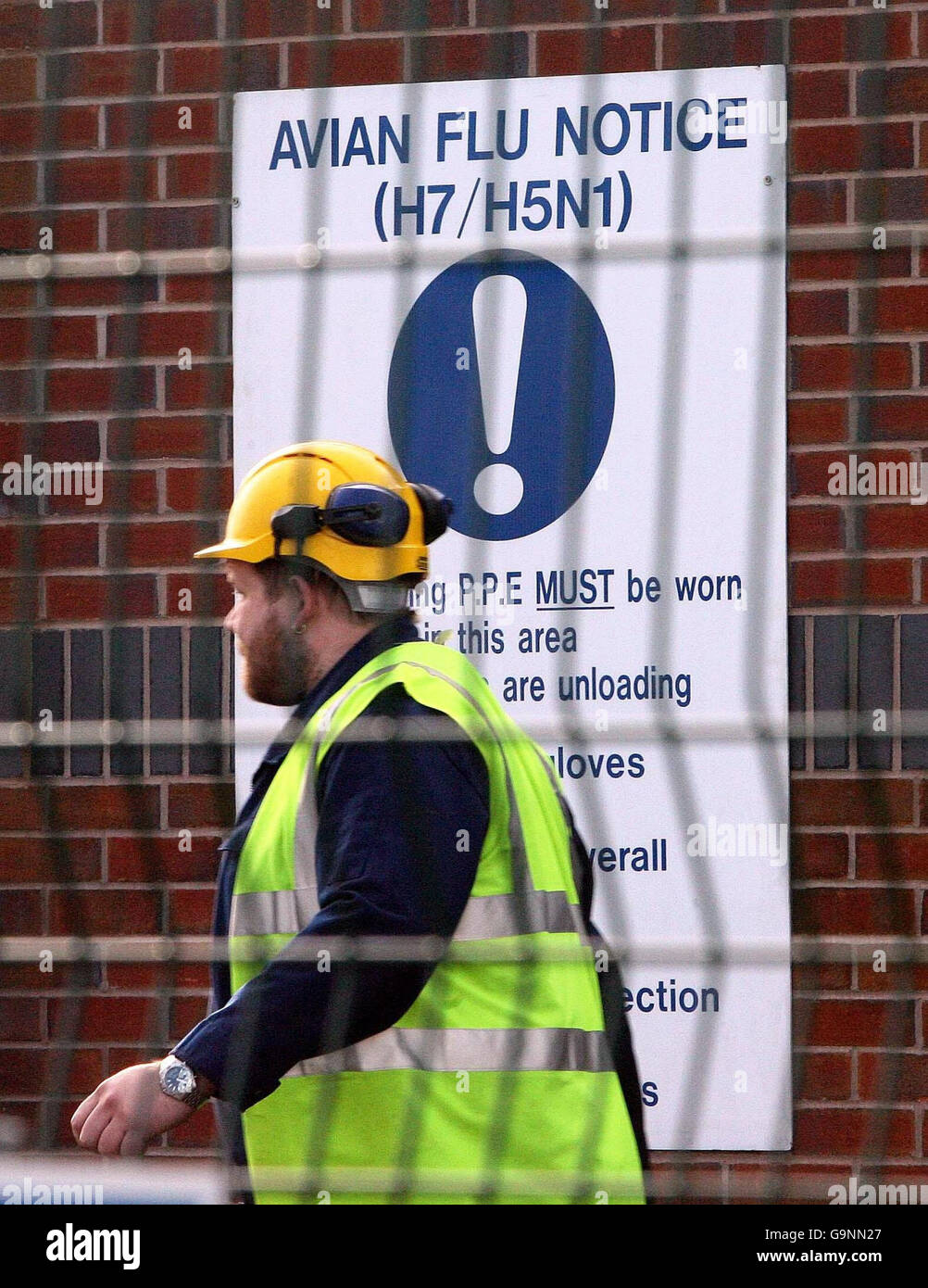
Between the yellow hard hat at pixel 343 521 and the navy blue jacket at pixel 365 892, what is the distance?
0.60 feet

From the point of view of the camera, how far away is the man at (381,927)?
75.3 inches

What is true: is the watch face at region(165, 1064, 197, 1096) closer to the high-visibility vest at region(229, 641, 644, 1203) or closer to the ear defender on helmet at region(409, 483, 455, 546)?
the high-visibility vest at region(229, 641, 644, 1203)

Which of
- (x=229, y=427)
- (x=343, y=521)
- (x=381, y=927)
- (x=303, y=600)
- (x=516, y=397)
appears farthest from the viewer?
(x=229, y=427)

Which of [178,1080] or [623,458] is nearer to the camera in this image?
[178,1080]

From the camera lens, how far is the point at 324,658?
244 cm

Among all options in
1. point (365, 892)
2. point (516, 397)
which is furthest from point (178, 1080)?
point (516, 397)

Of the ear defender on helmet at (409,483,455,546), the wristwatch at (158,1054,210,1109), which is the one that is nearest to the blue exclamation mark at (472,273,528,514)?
the ear defender on helmet at (409,483,455,546)

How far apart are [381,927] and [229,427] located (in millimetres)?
1549

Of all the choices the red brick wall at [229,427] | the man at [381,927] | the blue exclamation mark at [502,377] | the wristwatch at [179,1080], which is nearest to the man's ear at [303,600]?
the man at [381,927]

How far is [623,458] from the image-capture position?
3168 mm

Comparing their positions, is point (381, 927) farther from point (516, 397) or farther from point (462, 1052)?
point (516, 397)

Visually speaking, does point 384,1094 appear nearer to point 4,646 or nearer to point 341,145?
point 4,646

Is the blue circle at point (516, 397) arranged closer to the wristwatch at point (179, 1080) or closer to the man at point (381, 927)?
the man at point (381, 927)

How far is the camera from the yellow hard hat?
191 centimetres
